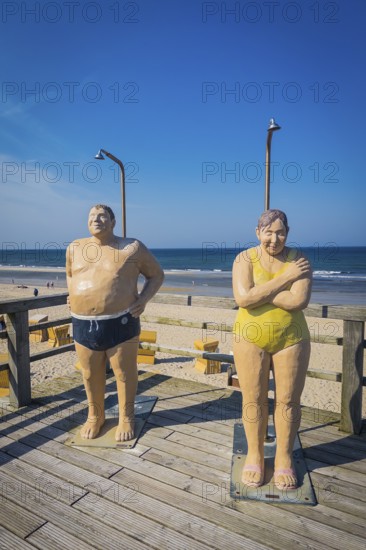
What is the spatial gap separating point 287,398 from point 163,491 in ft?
3.26

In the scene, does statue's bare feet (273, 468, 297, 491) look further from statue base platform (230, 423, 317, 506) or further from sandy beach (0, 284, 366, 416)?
sandy beach (0, 284, 366, 416)

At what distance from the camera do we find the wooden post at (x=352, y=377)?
9.78ft

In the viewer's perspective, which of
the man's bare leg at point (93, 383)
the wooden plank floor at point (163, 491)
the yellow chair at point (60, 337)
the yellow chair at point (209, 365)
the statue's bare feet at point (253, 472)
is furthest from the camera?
the yellow chair at point (60, 337)

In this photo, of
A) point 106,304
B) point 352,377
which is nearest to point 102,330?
point 106,304

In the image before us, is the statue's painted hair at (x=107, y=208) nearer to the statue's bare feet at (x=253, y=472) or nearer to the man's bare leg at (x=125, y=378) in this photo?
the man's bare leg at (x=125, y=378)

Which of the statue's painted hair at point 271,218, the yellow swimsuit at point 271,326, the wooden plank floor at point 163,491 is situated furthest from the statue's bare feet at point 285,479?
the statue's painted hair at point 271,218

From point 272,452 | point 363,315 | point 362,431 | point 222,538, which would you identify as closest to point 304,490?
point 272,452

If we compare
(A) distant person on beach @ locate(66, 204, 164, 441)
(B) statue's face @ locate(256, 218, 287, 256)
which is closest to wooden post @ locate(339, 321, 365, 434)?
(B) statue's face @ locate(256, 218, 287, 256)

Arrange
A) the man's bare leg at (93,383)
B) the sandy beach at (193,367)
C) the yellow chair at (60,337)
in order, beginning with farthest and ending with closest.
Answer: the yellow chair at (60,337), the sandy beach at (193,367), the man's bare leg at (93,383)

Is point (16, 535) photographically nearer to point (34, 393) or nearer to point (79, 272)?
point (79, 272)

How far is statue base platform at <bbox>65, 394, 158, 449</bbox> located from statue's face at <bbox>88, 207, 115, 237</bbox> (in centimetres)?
166

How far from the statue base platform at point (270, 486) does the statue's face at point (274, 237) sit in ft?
5.03

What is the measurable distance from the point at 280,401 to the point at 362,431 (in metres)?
1.28

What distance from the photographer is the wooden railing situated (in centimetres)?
299
